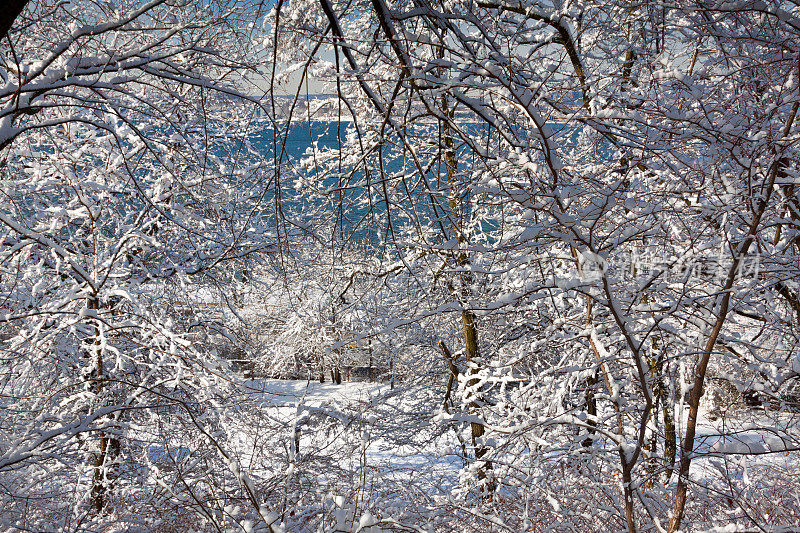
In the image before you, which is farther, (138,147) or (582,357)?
(138,147)

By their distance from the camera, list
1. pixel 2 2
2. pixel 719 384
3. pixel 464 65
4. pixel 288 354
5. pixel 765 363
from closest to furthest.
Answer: pixel 2 2, pixel 464 65, pixel 765 363, pixel 719 384, pixel 288 354

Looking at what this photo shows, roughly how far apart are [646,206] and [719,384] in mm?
9266

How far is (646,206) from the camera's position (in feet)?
6.86

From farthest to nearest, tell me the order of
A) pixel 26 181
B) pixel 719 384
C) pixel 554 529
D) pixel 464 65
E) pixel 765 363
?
pixel 719 384, pixel 26 181, pixel 765 363, pixel 554 529, pixel 464 65

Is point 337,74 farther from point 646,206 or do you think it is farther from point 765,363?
point 765,363

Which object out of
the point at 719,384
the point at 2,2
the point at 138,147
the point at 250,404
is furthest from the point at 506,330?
the point at 2,2

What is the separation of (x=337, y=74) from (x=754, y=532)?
2.03 meters

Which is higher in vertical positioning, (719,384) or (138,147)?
(138,147)

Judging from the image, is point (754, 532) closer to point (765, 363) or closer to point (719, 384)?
point (765, 363)

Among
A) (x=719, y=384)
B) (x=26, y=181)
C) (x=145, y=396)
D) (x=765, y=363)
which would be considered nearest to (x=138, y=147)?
(x=26, y=181)

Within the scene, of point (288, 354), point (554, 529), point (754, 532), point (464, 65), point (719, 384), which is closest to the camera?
point (754, 532)

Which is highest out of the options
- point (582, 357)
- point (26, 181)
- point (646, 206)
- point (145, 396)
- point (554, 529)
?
point (26, 181)

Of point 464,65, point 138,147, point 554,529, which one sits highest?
point 138,147

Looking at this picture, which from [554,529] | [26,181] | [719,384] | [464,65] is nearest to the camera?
[464,65]
